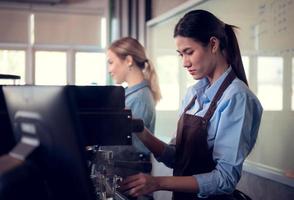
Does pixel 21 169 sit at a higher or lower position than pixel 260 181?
higher

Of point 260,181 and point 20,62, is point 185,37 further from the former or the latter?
point 20,62

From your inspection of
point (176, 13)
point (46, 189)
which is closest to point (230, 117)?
point (46, 189)

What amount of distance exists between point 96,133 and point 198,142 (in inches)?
14.9

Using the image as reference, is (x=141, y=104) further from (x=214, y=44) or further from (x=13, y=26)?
(x=13, y=26)

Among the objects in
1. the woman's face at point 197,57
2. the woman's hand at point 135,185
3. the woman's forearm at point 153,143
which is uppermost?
the woman's face at point 197,57

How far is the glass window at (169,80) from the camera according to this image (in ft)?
9.96

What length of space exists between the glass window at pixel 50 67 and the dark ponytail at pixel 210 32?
3533 millimetres

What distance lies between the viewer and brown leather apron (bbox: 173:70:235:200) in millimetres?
1314

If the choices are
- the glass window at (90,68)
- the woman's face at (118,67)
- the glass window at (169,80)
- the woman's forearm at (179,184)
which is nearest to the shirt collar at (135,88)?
the woman's face at (118,67)

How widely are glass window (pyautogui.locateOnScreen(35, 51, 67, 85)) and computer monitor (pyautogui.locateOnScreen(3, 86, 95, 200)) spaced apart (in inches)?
159

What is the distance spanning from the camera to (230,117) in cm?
121

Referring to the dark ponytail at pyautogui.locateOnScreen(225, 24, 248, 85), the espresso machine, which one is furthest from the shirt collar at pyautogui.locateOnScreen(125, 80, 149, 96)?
the espresso machine

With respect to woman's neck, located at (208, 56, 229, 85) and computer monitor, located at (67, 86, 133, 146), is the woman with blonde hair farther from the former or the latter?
computer monitor, located at (67, 86, 133, 146)

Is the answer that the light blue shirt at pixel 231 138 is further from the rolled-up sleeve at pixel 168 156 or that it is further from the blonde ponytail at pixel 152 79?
the blonde ponytail at pixel 152 79
